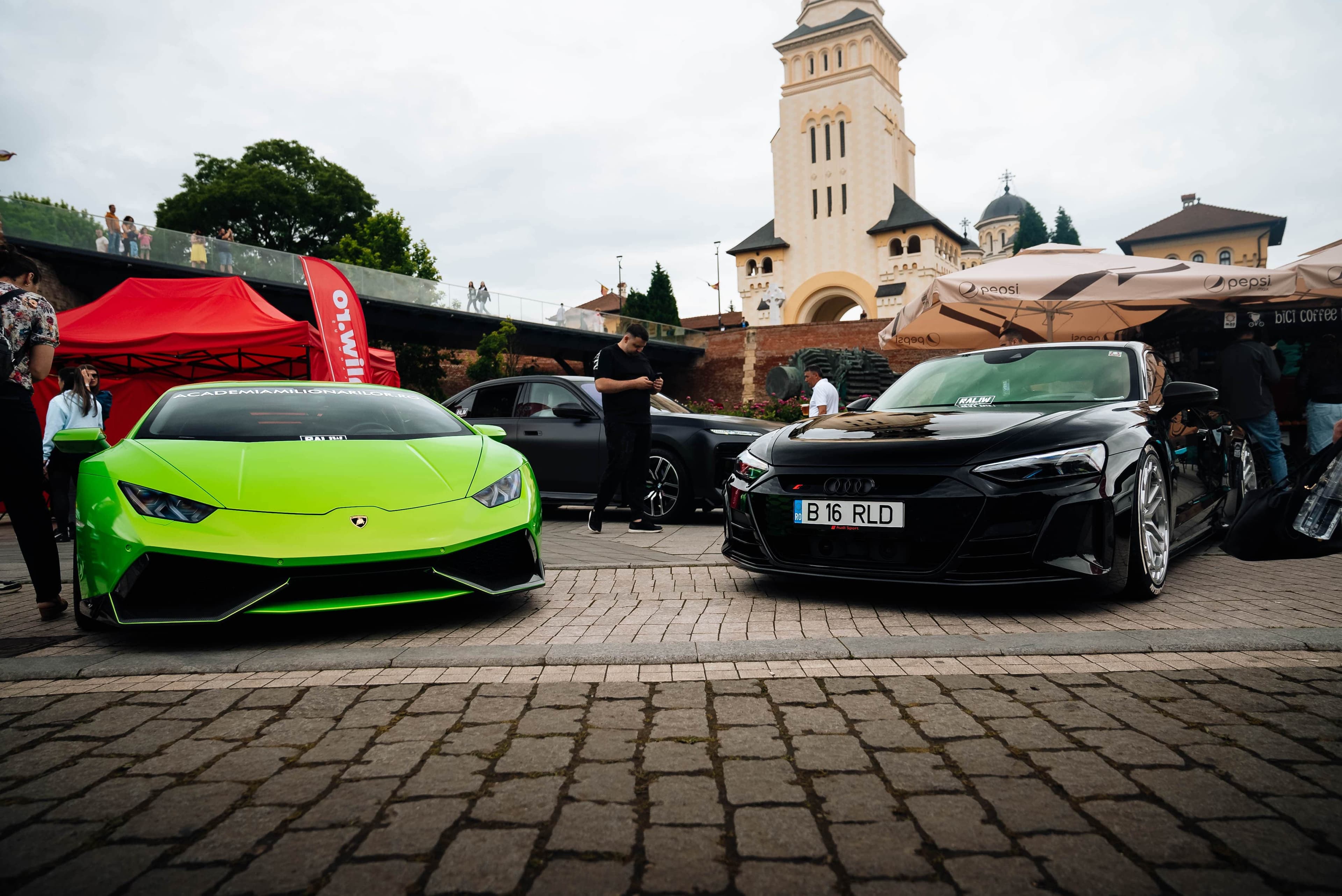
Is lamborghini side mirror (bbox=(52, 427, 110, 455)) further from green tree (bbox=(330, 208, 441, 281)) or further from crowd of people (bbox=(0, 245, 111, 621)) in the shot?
green tree (bbox=(330, 208, 441, 281))

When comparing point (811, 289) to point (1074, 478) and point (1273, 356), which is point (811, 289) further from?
point (1074, 478)

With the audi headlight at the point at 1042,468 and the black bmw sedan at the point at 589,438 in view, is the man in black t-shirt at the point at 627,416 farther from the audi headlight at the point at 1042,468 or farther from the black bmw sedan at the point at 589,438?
the audi headlight at the point at 1042,468

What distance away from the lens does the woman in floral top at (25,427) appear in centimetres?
418

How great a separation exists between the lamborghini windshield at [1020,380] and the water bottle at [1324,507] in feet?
5.00

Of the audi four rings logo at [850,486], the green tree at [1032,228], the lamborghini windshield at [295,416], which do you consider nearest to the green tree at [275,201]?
the lamborghini windshield at [295,416]

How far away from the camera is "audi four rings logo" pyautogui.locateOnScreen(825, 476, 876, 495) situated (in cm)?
404

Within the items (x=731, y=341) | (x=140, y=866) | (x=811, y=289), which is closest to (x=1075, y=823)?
(x=140, y=866)

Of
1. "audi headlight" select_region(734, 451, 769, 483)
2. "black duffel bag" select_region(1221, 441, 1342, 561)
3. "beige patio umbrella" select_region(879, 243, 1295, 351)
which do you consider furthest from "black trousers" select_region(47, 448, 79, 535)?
"black duffel bag" select_region(1221, 441, 1342, 561)

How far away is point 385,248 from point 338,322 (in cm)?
2926

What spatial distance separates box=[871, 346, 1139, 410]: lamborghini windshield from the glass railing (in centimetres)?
696

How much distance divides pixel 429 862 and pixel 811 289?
64.5 metres

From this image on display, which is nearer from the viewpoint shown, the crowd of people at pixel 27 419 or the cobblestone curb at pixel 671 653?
the cobblestone curb at pixel 671 653

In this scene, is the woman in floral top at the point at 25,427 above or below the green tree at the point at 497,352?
below

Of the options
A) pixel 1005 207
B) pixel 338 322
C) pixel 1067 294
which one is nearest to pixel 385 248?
pixel 338 322
